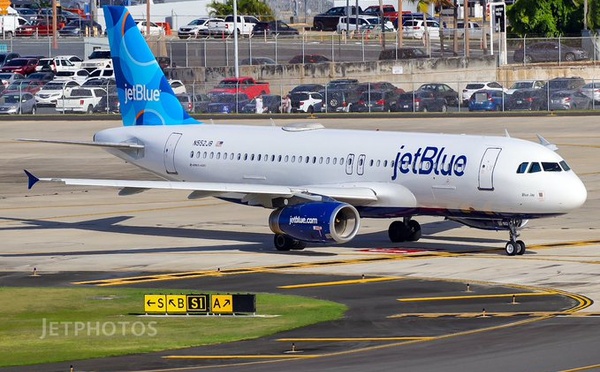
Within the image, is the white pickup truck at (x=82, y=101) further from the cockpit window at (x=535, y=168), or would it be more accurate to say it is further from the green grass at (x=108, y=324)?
the green grass at (x=108, y=324)

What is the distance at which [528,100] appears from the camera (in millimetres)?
109562

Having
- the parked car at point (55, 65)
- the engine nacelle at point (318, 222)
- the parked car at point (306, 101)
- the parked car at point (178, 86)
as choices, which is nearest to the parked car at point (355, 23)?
the parked car at point (55, 65)

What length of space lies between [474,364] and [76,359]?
8554 millimetres

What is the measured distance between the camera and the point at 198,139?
174ft

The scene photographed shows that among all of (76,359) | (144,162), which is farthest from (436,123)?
(76,359)

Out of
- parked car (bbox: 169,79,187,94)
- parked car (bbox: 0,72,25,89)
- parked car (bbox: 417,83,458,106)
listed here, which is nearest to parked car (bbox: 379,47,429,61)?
parked car (bbox: 417,83,458,106)

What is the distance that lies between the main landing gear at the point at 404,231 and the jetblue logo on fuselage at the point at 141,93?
469 inches

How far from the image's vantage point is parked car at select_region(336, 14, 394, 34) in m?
170

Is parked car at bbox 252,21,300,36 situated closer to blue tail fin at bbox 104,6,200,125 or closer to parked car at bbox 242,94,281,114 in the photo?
parked car at bbox 242,94,281,114

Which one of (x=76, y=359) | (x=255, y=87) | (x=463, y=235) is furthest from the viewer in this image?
(x=255, y=87)

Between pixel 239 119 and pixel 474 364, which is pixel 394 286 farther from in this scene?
pixel 239 119

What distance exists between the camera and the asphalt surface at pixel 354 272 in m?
29.0

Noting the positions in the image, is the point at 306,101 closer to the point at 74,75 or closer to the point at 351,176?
the point at 74,75

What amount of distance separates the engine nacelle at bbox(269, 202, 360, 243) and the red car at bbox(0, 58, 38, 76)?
98.4 m
